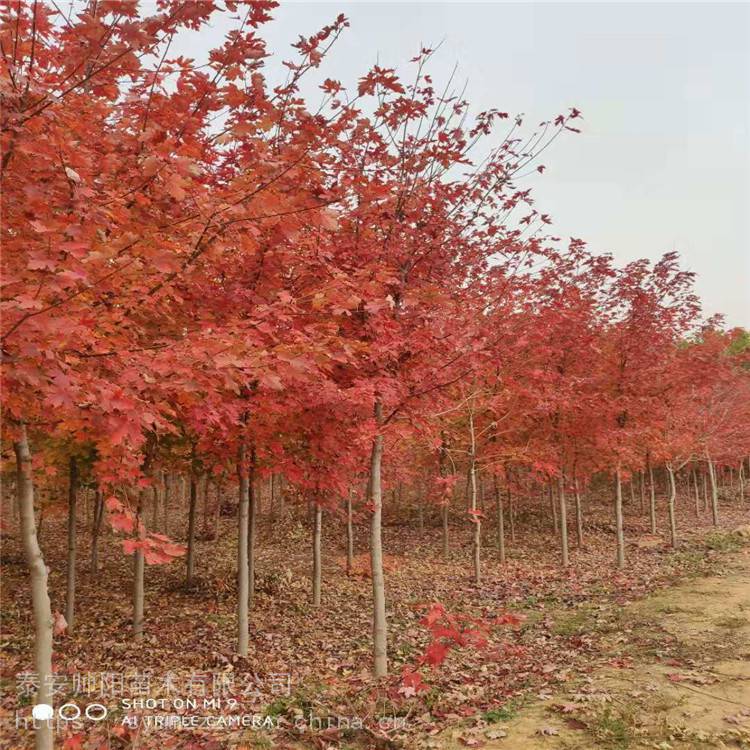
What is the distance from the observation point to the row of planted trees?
114 inches

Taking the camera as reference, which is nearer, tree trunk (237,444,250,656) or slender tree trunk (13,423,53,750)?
slender tree trunk (13,423,53,750)

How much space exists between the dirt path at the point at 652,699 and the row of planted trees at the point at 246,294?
1.96 meters

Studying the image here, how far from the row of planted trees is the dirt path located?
196 cm

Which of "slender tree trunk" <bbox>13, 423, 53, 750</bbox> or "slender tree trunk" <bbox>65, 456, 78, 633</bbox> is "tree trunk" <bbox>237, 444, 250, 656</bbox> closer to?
"slender tree trunk" <bbox>65, 456, 78, 633</bbox>

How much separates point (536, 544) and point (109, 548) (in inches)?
587

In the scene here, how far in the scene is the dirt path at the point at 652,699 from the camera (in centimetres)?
465

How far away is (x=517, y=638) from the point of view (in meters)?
8.52

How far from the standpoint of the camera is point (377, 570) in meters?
6.57

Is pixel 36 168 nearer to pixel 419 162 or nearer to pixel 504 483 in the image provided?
pixel 419 162

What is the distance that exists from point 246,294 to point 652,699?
579 cm

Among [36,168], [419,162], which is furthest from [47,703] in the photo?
[419,162]

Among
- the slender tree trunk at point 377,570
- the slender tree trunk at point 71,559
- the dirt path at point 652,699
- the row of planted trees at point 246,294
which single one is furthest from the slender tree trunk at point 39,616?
the slender tree trunk at point 71,559

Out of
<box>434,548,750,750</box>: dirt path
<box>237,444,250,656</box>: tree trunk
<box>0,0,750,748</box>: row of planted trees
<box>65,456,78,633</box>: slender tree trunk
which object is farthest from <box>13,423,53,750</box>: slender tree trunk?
<box>65,456,78,633</box>: slender tree trunk

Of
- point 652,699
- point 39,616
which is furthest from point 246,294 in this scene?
point 652,699
